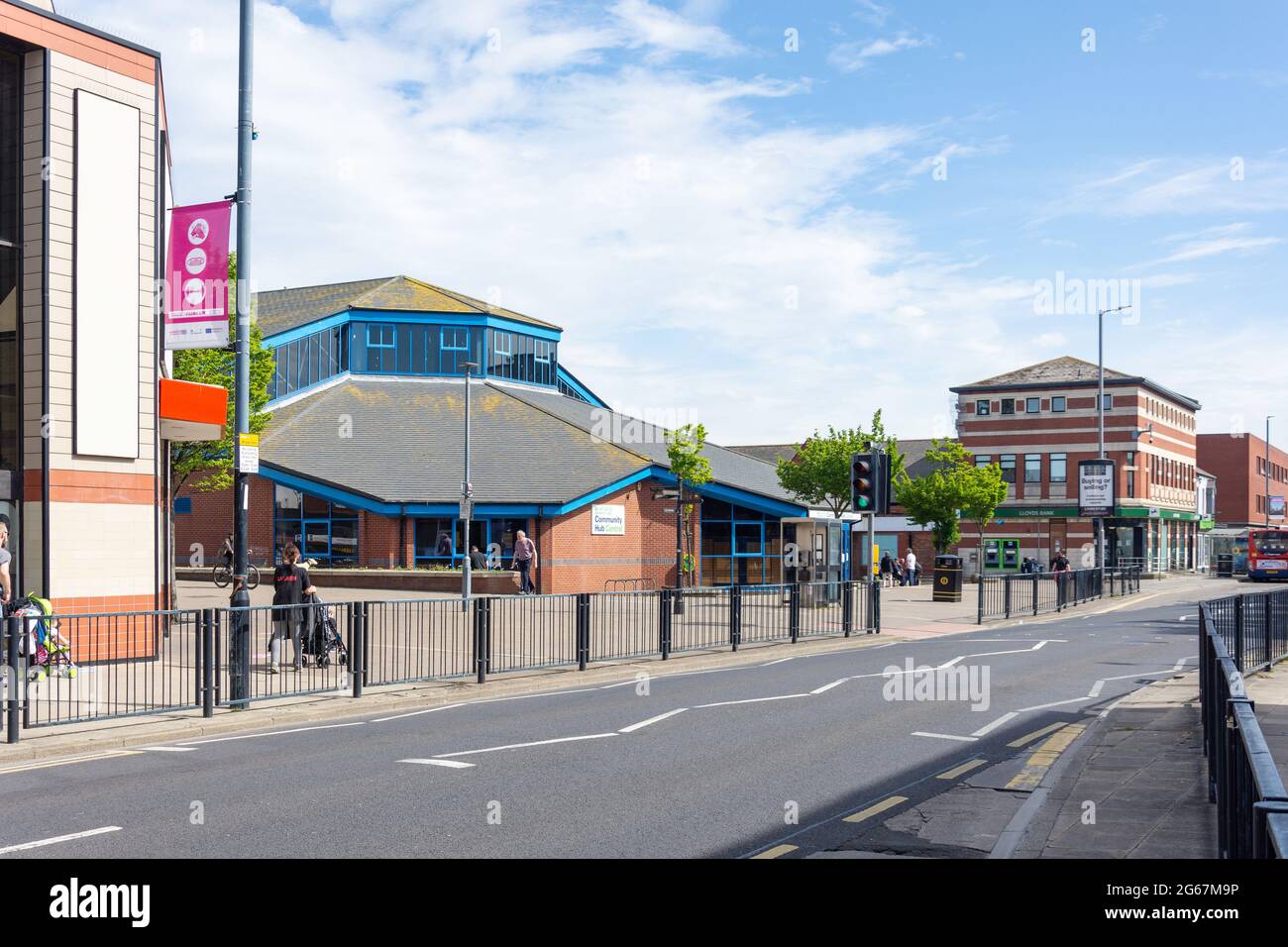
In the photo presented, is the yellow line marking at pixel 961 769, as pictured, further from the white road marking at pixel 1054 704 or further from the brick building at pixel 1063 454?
the brick building at pixel 1063 454

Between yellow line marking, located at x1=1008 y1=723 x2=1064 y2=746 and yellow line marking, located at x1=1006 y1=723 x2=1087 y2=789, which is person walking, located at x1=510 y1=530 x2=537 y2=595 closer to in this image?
yellow line marking, located at x1=1008 y1=723 x2=1064 y2=746

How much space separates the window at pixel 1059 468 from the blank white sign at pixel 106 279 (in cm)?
6280

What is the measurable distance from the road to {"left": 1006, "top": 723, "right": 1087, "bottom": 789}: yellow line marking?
57 mm

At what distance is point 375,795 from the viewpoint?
870 cm

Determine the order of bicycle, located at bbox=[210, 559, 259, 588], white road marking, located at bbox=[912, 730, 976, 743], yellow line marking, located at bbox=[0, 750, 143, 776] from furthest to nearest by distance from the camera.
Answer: bicycle, located at bbox=[210, 559, 259, 588] < white road marking, located at bbox=[912, 730, 976, 743] < yellow line marking, located at bbox=[0, 750, 143, 776]

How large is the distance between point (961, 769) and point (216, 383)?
2904 centimetres

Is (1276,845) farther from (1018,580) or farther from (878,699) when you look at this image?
(1018,580)

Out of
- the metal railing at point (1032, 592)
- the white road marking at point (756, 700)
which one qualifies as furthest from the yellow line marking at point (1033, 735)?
the metal railing at point (1032, 592)

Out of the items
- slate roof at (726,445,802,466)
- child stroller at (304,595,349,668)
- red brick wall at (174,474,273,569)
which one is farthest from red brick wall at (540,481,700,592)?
slate roof at (726,445,802,466)

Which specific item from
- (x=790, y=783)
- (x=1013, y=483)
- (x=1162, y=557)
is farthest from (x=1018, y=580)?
(x=1162, y=557)

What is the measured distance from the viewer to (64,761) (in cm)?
1052

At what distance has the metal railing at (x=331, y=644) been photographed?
12.4 metres

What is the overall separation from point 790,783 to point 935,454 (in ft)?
166

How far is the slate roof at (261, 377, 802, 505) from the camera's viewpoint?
3969 centimetres
